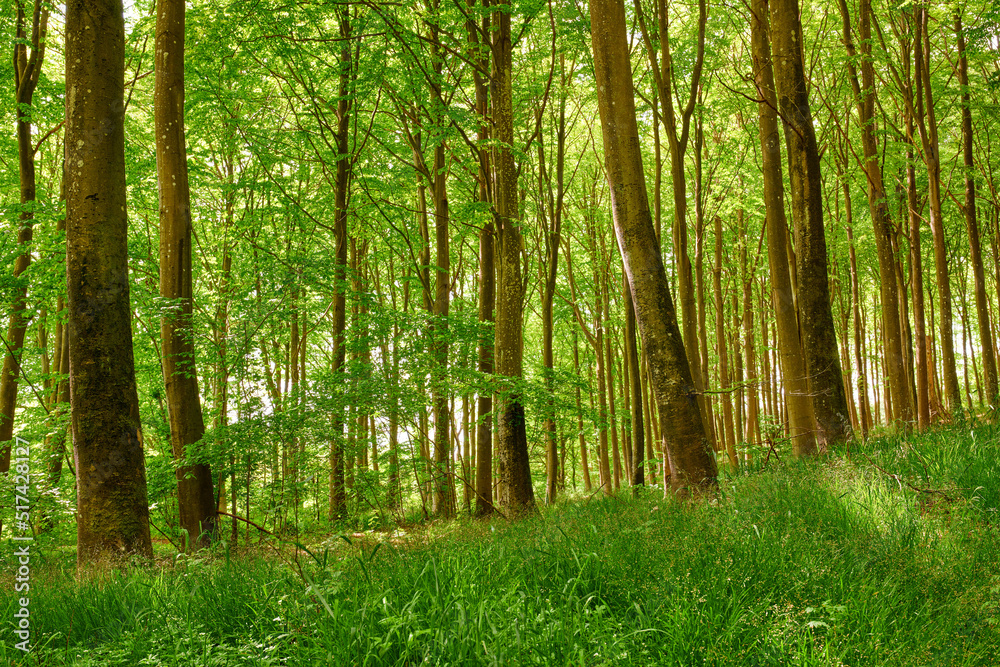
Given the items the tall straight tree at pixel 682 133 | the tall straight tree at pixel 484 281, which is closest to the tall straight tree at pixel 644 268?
the tall straight tree at pixel 484 281

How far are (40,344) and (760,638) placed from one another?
62.3ft

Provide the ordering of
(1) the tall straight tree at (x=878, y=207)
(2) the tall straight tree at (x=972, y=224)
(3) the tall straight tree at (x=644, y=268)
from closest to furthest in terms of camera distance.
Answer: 1. (3) the tall straight tree at (x=644, y=268)
2. (1) the tall straight tree at (x=878, y=207)
3. (2) the tall straight tree at (x=972, y=224)

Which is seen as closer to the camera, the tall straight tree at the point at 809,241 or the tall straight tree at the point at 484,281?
the tall straight tree at the point at 809,241

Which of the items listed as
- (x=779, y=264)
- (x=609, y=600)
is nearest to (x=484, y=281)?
(x=779, y=264)

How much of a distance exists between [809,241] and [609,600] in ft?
21.3

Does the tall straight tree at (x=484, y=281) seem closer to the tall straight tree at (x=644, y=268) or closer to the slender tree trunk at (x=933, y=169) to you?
the tall straight tree at (x=644, y=268)

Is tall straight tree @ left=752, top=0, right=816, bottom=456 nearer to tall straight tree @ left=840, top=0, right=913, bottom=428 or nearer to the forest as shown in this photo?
the forest

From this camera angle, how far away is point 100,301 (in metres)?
4.63

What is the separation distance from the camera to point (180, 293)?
7078 mm

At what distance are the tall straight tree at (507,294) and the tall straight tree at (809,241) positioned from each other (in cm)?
369

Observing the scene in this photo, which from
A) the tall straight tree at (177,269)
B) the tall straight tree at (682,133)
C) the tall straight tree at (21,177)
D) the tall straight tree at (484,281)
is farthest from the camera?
the tall straight tree at (21,177)

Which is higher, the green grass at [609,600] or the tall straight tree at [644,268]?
the tall straight tree at [644,268]

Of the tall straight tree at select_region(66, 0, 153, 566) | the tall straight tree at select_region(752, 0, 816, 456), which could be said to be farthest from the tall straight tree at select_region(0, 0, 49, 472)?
the tall straight tree at select_region(752, 0, 816, 456)

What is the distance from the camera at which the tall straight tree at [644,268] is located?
18.4 ft
